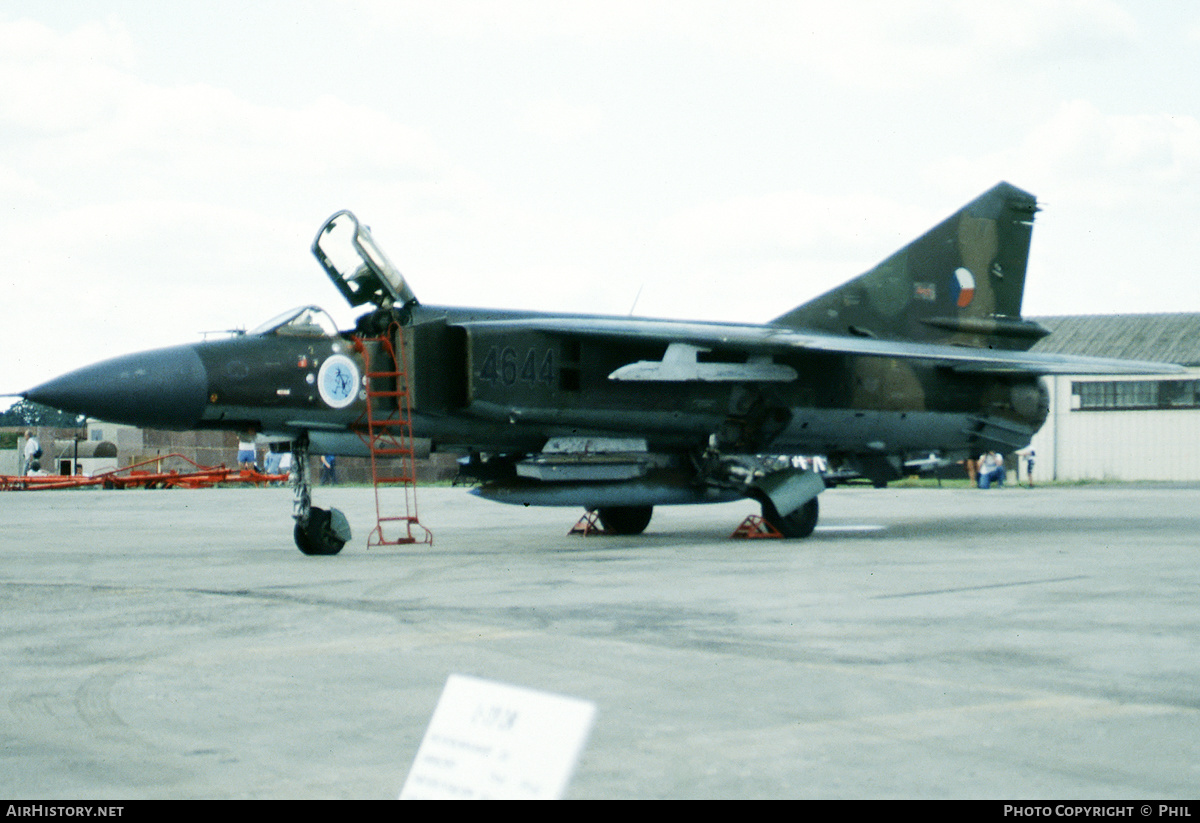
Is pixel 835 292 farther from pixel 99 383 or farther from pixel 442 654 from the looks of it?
pixel 442 654

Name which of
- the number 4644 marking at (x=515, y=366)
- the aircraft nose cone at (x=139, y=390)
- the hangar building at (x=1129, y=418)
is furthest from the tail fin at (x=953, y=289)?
the hangar building at (x=1129, y=418)

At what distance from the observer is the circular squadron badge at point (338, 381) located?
1302 cm

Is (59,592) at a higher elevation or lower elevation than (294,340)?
lower

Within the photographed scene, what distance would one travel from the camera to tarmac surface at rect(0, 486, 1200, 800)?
4.16 meters

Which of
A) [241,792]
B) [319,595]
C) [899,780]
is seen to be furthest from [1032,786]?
[319,595]

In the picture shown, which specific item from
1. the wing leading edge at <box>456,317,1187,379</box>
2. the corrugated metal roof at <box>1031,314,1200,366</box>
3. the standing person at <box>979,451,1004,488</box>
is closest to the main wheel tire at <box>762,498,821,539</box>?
the wing leading edge at <box>456,317,1187,379</box>

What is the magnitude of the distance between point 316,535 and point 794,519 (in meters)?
5.56

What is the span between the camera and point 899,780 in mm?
4004

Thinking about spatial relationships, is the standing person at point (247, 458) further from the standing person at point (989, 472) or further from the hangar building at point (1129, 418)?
the hangar building at point (1129, 418)

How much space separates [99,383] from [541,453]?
480 centimetres

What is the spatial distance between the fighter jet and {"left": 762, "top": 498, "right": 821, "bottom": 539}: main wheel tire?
2 centimetres

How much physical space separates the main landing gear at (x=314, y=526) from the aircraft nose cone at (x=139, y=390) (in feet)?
4.19

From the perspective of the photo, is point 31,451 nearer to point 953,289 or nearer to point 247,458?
point 247,458
